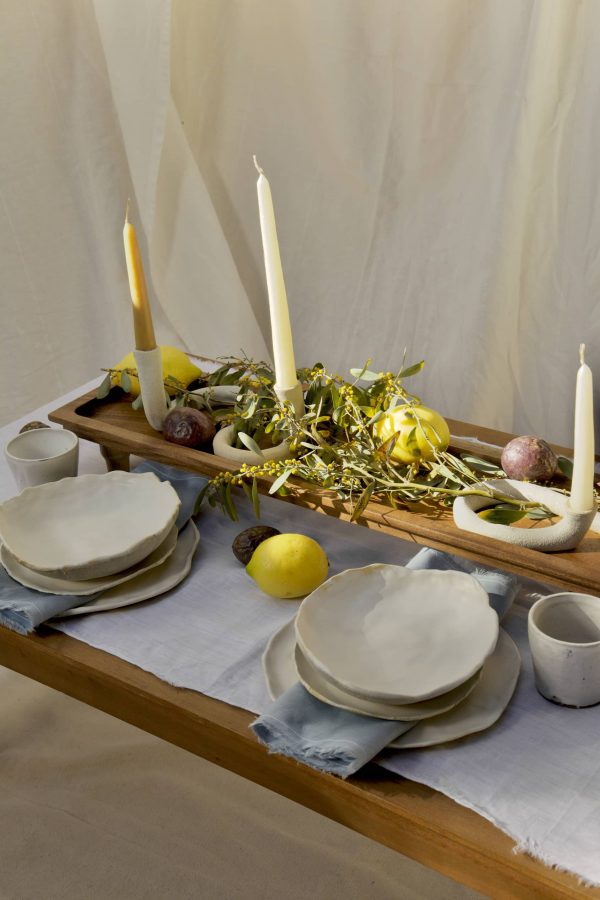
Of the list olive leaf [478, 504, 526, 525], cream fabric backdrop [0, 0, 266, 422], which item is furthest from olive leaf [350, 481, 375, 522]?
cream fabric backdrop [0, 0, 266, 422]

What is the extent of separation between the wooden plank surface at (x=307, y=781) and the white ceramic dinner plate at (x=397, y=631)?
0.25 ft

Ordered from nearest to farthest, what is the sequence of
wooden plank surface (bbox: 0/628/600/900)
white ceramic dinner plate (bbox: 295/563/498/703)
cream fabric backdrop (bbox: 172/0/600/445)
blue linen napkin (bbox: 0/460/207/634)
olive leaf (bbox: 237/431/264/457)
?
wooden plank surface (bbox: 0/628/600/900) < white ceramic dinner plate (bbox: 295/563/498/703) < blue linen napkin (bbox: 0/460/207/634) < olive leaf (bbox: 237/431/264/457) < cream fabric backdrop (bbox: 172/0/600/445)

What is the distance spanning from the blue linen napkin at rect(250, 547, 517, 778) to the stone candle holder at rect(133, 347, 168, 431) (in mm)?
424

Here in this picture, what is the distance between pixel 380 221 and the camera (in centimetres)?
169

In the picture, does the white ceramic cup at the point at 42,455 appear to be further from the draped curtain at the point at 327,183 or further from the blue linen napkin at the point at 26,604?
the draped curtain at the point at 327,183

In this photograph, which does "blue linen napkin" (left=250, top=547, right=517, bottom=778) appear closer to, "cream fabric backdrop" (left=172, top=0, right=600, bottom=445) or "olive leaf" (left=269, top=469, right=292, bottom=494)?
"olive leaf" (left=269, top=469, right=292, bottom=494)

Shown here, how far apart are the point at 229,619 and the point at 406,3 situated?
112 centimetres

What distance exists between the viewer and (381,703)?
2.43ft

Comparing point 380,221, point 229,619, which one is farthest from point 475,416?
point 229,619

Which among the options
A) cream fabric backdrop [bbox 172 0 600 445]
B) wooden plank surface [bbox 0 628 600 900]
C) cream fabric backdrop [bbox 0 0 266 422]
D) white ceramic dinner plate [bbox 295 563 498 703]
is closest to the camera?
wooden plank surface [bbox 0 628 600 900]

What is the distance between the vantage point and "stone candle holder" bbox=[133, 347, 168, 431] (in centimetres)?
105

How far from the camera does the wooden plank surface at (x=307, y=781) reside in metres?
0.66

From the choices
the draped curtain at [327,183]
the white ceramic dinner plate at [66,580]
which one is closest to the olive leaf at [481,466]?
the white ceramic dinner plate at [66,580]

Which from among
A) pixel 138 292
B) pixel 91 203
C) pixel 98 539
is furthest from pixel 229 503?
pixel 91 203
